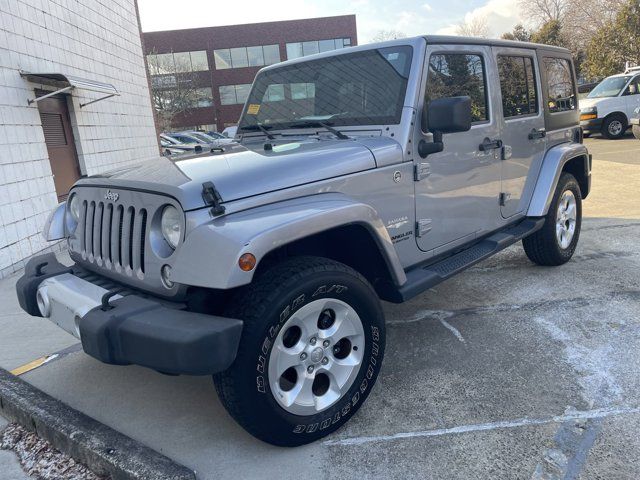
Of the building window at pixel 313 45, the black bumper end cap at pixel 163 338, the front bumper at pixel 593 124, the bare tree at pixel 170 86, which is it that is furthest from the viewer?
the building window at pixel 313 45

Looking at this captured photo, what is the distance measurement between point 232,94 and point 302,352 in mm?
46475

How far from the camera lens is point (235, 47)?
45344mm

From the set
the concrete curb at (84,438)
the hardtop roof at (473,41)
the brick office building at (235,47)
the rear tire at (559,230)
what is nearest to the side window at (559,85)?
the hardtop roof at (473,41)

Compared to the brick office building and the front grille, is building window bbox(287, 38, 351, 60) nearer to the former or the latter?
the brick office building

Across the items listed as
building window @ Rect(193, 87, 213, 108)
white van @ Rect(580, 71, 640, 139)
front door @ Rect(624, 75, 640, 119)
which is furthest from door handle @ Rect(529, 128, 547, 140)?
building window @ Rect(193, 87, 213, 108)

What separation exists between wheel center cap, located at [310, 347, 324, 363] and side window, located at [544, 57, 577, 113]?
3430 mm

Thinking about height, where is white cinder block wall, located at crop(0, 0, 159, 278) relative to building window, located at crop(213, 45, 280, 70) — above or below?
below

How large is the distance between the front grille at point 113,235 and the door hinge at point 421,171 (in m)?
1.61

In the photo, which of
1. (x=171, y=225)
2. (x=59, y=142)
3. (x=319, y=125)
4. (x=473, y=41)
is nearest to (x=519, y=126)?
(x=473, y=41)

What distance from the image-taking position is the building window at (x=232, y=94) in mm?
46062

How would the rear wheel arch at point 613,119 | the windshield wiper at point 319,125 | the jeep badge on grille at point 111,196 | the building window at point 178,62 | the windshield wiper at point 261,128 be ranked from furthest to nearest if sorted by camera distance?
the building window at point 178,62
the rear wheel arch at point 613,119
the windshield wiper at point 261,128
the windshield wiper at point 319,125
the jeep badge on grille at point 111,196

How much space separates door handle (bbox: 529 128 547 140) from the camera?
435 centimetres

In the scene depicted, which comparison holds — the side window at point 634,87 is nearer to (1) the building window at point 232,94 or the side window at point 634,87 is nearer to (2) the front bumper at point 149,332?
(2) the front bumper at point 149,332

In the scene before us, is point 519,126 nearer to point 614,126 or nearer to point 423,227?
Answer: point 423,227
